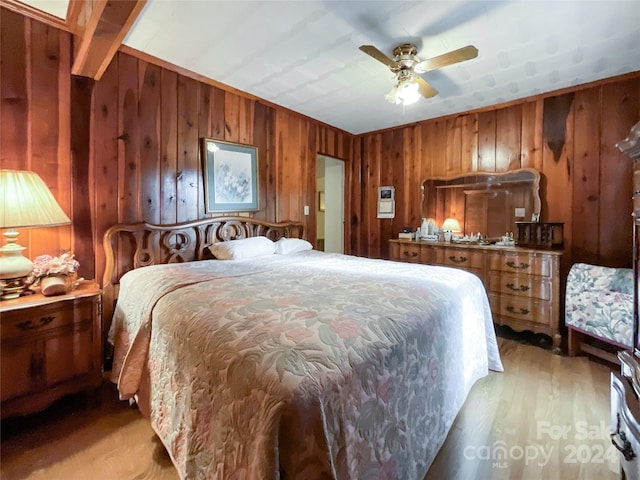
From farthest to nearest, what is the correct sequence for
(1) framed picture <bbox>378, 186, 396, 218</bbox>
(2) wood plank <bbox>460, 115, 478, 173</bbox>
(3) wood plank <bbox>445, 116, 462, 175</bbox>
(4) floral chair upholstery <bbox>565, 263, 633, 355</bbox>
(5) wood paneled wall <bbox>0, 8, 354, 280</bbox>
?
(1) framed picture <bbox>378, 186, 396, 218</bbox>, (3) wood plank <bbox>445, 116, 462, 175</bbox>, (2) wood plank <bbox>460, 115, 478, 173</bbox>, (4) floral chair upholstery <bbox>565, 263, 633, 355</bbox>, (5) wood paneled wall <bbox>0, 8, 354, 280</bbox>

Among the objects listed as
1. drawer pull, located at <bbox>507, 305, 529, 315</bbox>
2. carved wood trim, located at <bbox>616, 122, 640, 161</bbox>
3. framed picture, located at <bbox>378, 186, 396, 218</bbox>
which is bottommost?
drawer pull, located at <bbox>507, 305, 529, 315</bbox>

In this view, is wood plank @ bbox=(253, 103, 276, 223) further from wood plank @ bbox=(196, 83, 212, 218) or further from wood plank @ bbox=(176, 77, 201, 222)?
wood plank @ bbox=(176, 77, 201, 222)

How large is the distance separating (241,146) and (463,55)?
2.20m

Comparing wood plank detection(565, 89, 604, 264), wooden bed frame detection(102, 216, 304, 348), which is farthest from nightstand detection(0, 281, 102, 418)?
wood plank detection(565, 89, 604, 264)

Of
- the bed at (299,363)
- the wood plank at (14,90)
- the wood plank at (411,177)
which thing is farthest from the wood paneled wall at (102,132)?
the wood plank at (411,177)

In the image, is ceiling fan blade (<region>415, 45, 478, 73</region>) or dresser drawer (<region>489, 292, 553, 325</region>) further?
dresser drawer (<region>489, 292, 553, 325</region>)

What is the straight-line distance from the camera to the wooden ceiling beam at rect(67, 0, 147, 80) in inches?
59.7

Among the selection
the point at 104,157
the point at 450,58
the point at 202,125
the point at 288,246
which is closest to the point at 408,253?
the point at 288,246

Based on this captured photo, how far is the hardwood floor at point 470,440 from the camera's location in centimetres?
145

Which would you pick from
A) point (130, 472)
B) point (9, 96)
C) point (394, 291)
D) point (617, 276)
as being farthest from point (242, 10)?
point (617, 276)

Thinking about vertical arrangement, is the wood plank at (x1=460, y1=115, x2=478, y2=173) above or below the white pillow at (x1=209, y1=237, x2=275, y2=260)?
above

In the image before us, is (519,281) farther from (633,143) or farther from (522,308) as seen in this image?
(633,143)

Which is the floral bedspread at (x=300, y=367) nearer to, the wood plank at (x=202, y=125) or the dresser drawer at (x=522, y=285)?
the wood plank at (x=202, y=125)

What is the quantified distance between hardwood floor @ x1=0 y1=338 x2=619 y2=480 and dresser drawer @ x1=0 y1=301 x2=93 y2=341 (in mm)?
553
